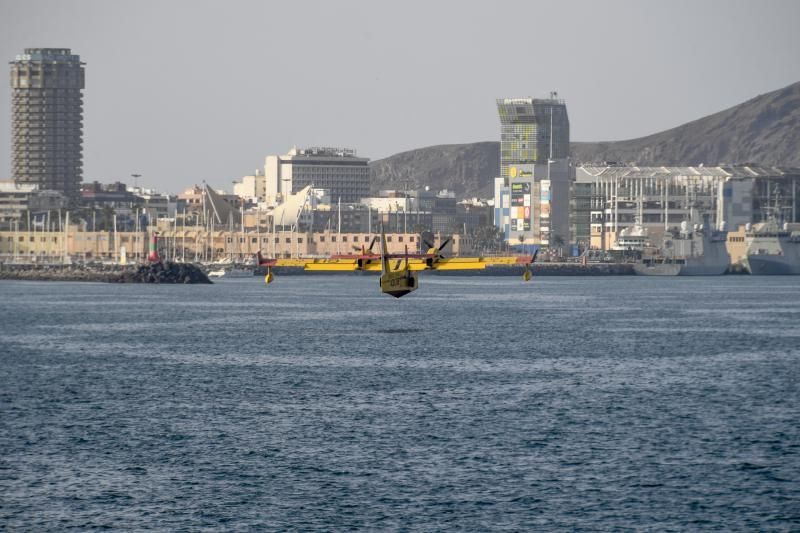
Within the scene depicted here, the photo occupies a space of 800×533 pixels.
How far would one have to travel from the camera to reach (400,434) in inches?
2872

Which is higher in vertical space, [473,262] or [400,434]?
[473,262]

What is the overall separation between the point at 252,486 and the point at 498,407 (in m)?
26.7

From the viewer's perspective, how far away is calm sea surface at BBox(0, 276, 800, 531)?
55.9 m

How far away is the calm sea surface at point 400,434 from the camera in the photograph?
183 ft

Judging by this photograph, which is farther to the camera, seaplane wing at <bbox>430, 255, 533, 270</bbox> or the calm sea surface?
seaplane wing at <bbox>430, 255, 533, 270</bbox>

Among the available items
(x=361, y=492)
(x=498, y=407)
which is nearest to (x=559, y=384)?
(x=498, y=407)

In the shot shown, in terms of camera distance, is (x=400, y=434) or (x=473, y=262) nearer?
(x=400, y=434)

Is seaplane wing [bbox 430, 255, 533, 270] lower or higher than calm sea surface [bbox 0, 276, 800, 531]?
higher

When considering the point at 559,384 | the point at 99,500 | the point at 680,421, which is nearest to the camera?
the point at 99,500

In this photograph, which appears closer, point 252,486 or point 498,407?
point 252,486

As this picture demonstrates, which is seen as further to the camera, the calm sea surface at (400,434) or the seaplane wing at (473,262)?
the seaplane wing at (473,262)

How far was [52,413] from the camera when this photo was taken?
264 ft

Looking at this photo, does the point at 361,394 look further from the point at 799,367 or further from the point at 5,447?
the point at 799,367

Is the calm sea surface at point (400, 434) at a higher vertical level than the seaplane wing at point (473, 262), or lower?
lower
